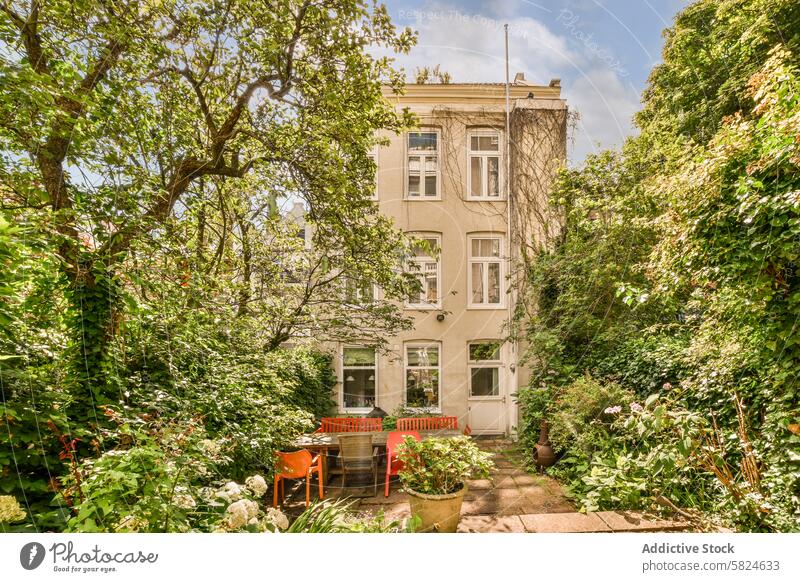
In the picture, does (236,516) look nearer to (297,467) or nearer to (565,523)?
(297,467)

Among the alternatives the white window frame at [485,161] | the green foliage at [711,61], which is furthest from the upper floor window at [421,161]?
the green foliage at [711,61]

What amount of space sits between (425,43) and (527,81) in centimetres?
58

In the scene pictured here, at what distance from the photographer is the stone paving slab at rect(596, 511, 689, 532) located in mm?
1275

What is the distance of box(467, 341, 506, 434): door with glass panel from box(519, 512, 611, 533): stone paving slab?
60 centimetres

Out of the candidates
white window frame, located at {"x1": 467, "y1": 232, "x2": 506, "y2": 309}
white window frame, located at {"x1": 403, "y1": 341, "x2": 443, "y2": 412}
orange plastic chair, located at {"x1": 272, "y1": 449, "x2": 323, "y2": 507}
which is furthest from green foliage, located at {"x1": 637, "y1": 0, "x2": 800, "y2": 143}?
orange plastic chair, located at {"x1": 272, "y1": 449, "x2": 323, "y2": 507}

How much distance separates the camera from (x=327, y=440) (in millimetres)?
2180

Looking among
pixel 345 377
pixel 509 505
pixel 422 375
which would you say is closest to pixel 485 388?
pixel 422 375

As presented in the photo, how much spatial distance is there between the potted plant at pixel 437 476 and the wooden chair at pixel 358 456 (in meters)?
0.83

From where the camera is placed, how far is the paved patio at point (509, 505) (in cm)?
135

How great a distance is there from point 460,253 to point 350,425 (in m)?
1.55

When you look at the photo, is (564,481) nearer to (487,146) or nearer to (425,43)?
(487,146)

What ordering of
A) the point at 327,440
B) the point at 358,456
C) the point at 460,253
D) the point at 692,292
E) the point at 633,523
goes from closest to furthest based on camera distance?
the point at 633,523 → the point at 692,292 → the point at 460,253 → the point at 327,440 → the point at 358,456

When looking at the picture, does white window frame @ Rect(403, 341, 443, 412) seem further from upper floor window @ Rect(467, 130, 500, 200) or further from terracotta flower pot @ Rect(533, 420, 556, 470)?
upper floor window @ Rect(467, 130, 500, 200)

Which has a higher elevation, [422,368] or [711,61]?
[711,61]
